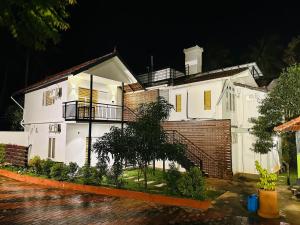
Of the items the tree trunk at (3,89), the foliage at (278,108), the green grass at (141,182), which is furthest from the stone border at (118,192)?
the tree trunk at (3,89)

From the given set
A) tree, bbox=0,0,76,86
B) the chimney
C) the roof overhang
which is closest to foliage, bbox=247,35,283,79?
the chimney

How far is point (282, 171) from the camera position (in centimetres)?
1881

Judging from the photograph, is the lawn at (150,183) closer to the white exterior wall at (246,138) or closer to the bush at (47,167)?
the bush at (47,167)

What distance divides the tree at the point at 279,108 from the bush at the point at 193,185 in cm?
778

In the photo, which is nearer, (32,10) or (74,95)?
(32,10)

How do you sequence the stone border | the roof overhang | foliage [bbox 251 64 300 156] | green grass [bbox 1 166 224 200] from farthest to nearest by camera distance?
the roof overhang, foliage [bbox 251 64 300 156], green grass [bbox 1 166 224 200], the stone border

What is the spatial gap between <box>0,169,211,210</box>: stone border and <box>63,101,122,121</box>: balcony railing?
4.10 m

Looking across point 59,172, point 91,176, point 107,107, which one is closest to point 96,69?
point 107,107

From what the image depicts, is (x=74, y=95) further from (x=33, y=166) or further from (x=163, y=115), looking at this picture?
(x=163, y=115)

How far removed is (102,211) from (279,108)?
12229 millimetres

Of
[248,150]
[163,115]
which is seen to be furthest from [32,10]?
[248,150]

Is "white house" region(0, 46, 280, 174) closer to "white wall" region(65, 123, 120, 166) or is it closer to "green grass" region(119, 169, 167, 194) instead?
"white wall" region(65, 123, 120, 166)

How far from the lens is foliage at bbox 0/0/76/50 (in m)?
4.58

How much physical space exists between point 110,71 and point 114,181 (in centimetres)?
877
